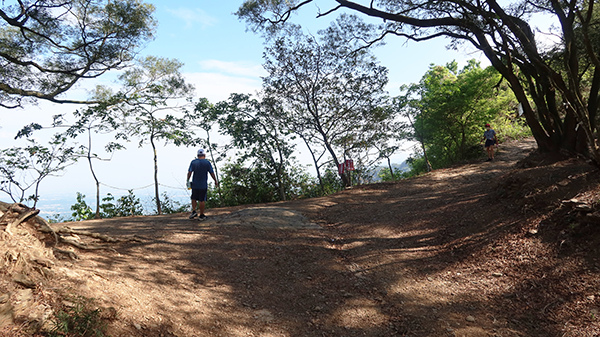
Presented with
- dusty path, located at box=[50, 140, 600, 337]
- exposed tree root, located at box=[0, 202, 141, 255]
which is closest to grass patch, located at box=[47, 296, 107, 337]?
dusty path, located at box=[50, 140, 600, 337]

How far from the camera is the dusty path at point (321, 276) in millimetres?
3709

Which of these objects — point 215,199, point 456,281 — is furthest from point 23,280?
point 215,199

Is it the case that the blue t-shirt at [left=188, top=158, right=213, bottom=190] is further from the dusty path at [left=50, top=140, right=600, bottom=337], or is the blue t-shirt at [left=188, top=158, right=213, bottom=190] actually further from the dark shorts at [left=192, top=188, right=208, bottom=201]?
the dusty path at [left=50, top=140, right=600, bottom=337]

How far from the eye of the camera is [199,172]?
27.2 feet

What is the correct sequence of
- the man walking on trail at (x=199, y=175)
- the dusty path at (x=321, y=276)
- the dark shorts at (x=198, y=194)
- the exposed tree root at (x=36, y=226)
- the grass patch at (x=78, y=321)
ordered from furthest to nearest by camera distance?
1. the dark shorts at (x=198, y=194)
2. the man walking on trail at (x=199, y=175)
3. the exposed tree root at (x=36, y=226)
4. the dusty path at (x=321, y=276)
5. the grass patch at (x=78, y=321)

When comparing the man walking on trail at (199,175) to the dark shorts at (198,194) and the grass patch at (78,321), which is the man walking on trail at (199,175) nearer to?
the dark shorts at (198,194)

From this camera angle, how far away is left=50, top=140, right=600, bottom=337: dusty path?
12.2 feet

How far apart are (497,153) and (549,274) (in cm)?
1557

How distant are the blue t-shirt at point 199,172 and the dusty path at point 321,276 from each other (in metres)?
1.07

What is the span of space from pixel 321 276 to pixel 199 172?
4463 millimetres

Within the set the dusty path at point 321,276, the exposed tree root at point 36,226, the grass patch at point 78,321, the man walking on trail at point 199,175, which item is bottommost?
the dusty path at point 321,276

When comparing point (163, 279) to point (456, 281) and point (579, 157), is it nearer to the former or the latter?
point (456, 281)

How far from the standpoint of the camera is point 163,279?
15.0 ft

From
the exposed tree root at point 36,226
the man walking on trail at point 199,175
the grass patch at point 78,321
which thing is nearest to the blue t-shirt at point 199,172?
the man walking on trail at point 199,175
